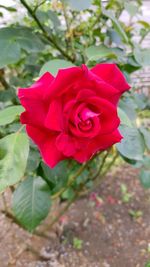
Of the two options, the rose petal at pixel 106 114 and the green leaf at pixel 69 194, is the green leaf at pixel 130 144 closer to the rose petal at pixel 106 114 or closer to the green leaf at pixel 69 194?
the rose petal at pixel 106 114

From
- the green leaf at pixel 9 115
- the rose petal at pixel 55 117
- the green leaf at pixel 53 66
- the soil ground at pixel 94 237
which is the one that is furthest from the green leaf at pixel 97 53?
the soil ground at pixel 94 237

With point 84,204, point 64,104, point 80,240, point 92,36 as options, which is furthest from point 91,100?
point 84,204

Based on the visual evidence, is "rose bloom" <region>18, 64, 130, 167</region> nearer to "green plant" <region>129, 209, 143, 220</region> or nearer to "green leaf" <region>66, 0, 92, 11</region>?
"green leaf" <region>66, 0, 92, 11</region>

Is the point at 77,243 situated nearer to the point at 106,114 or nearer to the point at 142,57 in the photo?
the point at 142,57

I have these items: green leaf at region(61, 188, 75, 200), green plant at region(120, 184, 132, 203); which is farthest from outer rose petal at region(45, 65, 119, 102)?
green plant at region(120, 184, 132, 203)

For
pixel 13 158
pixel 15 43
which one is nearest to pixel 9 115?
pixel 13 158

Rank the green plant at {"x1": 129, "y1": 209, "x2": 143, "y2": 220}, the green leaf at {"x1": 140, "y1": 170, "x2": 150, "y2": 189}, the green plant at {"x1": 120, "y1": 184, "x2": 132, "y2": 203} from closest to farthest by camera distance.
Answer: the green leaf at {"x1": 140, "y1": 170, "x2": 150, "y2": 189} < the green plant at {"x1": 129, "y1": 209, "x2": 143, "y2": 220} < the green plant at {"x1": 120, "y1": 184, "x2": 132, "y2": 203}

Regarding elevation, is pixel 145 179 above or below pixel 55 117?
below
